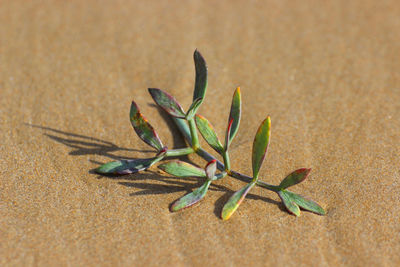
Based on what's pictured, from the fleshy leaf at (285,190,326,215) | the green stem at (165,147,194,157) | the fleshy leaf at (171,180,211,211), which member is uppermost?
the green stem at (165,147,194,157)

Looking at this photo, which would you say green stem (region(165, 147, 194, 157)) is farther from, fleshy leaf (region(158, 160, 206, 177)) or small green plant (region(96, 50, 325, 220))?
fleshy leaf (region(158, 160, 206, 177))

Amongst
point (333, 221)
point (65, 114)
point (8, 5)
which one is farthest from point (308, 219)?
Answer: point (8, 5)

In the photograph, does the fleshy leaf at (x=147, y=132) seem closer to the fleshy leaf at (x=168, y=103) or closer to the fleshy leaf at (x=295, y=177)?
the fleshy leaf at (x=168, y=103)

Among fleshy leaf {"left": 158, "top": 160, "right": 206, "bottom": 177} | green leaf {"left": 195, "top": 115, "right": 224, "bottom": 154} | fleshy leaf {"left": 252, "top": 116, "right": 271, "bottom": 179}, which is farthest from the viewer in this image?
green leaf {"left": 195, "top": 115, "right": 224, "bottom": 154}

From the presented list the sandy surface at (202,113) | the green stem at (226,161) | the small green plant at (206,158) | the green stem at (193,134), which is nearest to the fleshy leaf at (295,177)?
the small green plant at (206,158)

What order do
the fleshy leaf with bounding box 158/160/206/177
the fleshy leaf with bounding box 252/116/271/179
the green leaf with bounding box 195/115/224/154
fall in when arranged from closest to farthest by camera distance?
the fleshy leaf with bounding box 252/116/271/179
the fleshy leaf with bounding box 158/160/206/177
the green leaf with bounding box 195/115/224/154

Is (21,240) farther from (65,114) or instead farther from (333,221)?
(333,221)

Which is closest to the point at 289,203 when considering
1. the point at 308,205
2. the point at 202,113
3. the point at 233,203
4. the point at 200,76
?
the point at 308,205

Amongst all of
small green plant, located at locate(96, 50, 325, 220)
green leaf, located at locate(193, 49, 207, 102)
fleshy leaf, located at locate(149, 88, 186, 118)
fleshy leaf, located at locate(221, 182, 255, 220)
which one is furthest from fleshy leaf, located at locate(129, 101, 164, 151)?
fleshy leaf, located at locate(221, 182, 255, 220)

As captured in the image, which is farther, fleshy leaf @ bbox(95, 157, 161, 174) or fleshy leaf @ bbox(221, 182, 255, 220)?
fleshy leaf @ bbox(95, 157, 161, 174)
